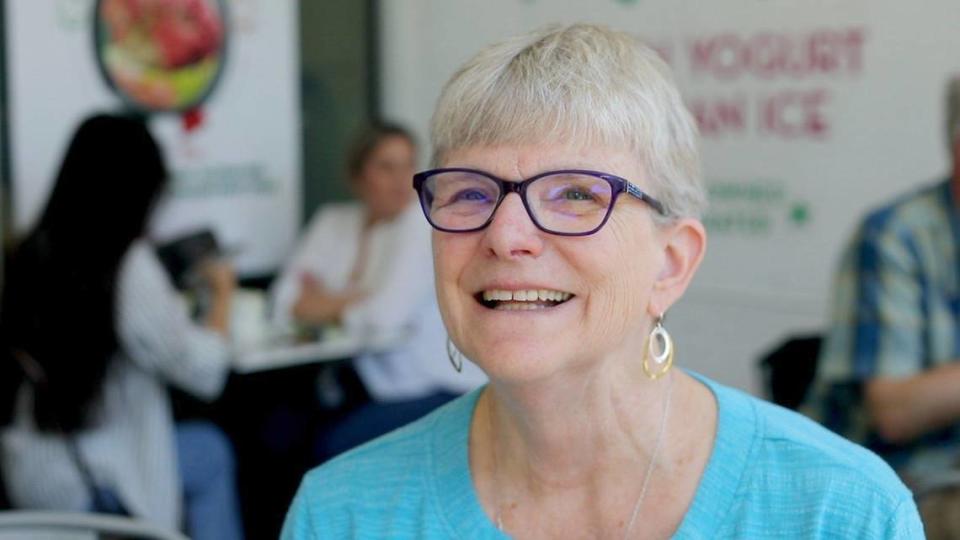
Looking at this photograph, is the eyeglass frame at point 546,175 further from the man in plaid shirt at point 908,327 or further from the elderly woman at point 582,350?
the man in plaid shirt at point 908,327

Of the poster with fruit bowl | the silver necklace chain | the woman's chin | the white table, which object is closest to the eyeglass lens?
the woman's chin

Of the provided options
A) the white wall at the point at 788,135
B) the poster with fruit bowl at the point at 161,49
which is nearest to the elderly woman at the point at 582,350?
the white wall at the point at 788,135

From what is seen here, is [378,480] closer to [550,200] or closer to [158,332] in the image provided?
[550,200]

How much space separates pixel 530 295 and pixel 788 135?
3.15m

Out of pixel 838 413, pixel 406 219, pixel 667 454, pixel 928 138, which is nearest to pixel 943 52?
pixel 928 138

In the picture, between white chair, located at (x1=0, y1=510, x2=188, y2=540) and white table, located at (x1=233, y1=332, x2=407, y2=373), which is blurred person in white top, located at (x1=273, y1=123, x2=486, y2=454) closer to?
white table, located at (x1=233, y1=332, x2=407, y2=373)

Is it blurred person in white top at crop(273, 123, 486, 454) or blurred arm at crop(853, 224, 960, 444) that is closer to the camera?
blurred arm at crop(853, 224, 960, 444)

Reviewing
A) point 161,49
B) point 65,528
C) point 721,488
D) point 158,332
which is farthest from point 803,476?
point 161,49

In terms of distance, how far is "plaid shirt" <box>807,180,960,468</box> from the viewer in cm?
284

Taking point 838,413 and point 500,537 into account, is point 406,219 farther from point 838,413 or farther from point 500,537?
point 500,537

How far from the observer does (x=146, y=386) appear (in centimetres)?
362

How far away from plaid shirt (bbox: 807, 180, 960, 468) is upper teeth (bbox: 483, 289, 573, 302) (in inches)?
59.1

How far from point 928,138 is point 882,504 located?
2.84m

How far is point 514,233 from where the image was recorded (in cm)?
154
